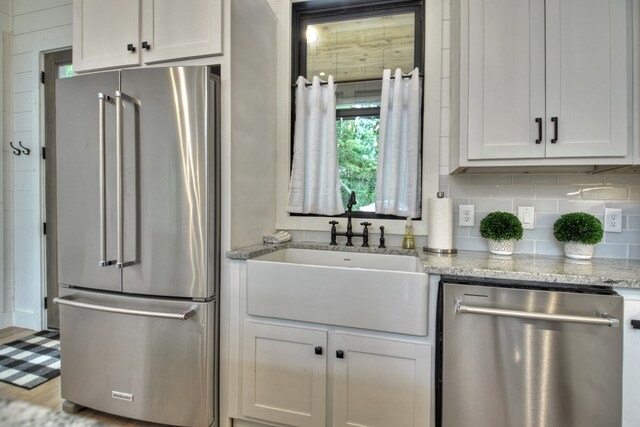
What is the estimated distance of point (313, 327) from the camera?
1462mm

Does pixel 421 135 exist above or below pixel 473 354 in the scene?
above

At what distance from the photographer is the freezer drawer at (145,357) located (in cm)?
155

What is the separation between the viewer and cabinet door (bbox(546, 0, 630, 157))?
138cm

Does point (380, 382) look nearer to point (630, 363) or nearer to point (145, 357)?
point (630, 363)

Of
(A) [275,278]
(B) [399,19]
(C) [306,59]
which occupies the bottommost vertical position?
(A) [275,278]

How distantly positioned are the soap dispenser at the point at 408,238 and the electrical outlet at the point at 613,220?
3.15 feet

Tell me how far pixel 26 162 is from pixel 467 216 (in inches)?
141

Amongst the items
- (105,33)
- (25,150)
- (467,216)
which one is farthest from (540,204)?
(25,150)

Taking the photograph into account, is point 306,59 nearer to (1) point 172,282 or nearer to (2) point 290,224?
(2) point 290,224

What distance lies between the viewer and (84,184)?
1.65 metres

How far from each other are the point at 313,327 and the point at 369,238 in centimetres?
75

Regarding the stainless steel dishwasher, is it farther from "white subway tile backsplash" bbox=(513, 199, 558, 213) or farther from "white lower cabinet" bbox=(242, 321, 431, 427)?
"white subway tile backsplash" bbox=(513, 199, 558, 213)

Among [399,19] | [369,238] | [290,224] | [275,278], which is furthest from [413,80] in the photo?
[275,278]

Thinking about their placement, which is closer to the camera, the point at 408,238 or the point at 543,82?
the point at 543,82
